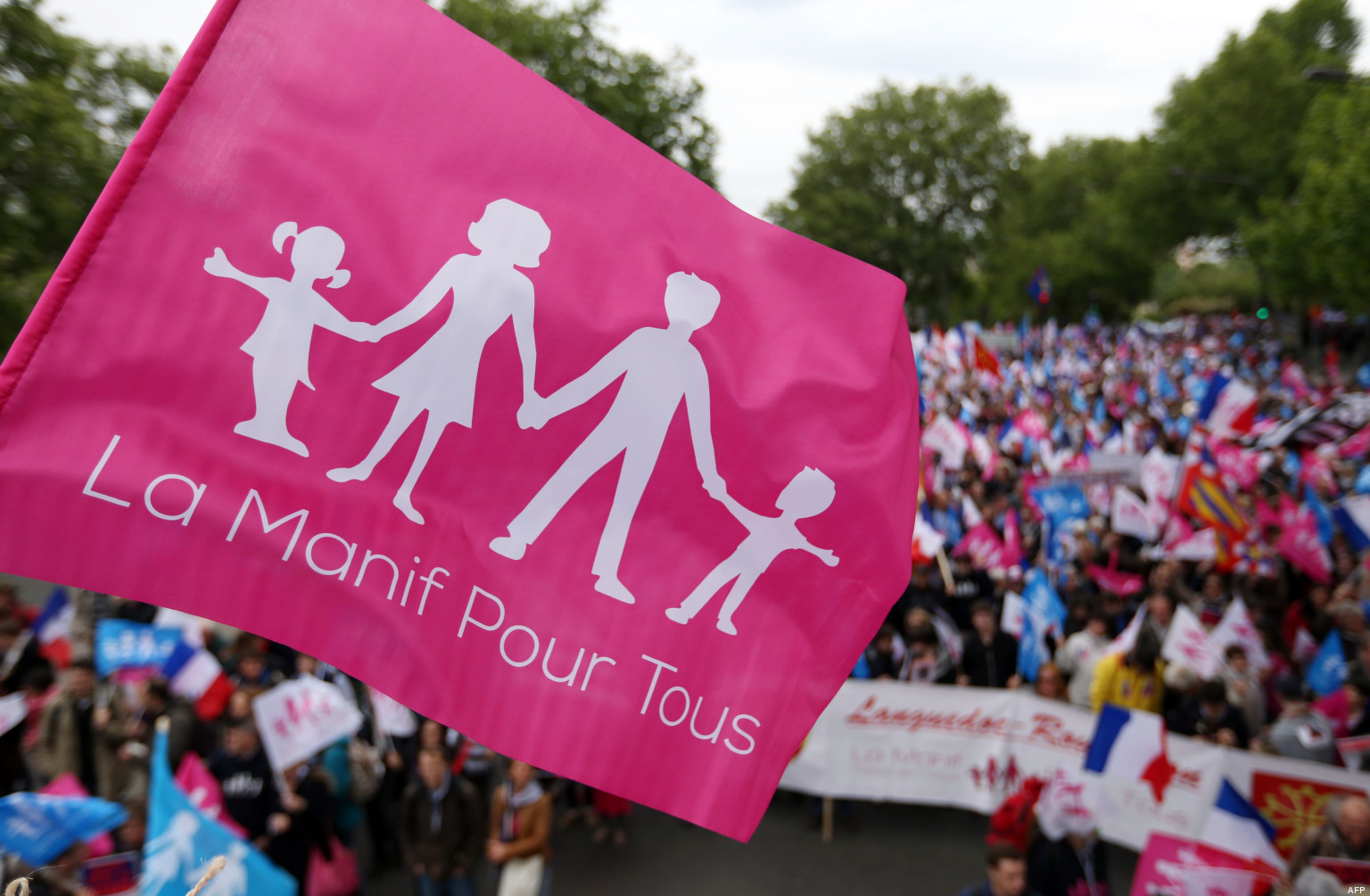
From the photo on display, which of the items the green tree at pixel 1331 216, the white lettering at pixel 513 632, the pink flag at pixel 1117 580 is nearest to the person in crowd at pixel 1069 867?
the white lettering at pixel 513 632

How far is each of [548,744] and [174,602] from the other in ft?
3.17

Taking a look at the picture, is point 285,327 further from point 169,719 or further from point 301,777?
point 169,719

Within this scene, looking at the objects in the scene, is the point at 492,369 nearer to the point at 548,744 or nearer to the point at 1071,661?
the point at 548,744

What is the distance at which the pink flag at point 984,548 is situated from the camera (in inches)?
428

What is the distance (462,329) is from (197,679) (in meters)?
5.72

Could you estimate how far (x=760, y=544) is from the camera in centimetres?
274

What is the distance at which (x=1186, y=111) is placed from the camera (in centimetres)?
4631

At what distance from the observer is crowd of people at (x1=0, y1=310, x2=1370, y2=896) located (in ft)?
19.5

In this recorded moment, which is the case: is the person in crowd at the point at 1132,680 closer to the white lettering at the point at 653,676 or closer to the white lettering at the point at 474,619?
the white lettering at the point at 653,676

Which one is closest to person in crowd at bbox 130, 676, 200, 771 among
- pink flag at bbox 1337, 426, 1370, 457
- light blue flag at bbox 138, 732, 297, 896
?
light blue flag at bbox 138, 732, 297, 896

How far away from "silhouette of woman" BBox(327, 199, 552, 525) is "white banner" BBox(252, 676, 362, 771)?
387 cm

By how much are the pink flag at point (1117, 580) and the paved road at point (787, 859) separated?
315 centimetres

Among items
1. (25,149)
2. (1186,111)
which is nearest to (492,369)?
(25,149)

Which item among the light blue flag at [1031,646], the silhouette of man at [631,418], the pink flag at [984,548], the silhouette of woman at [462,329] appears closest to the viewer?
the silhouette of woman at [462,329]
